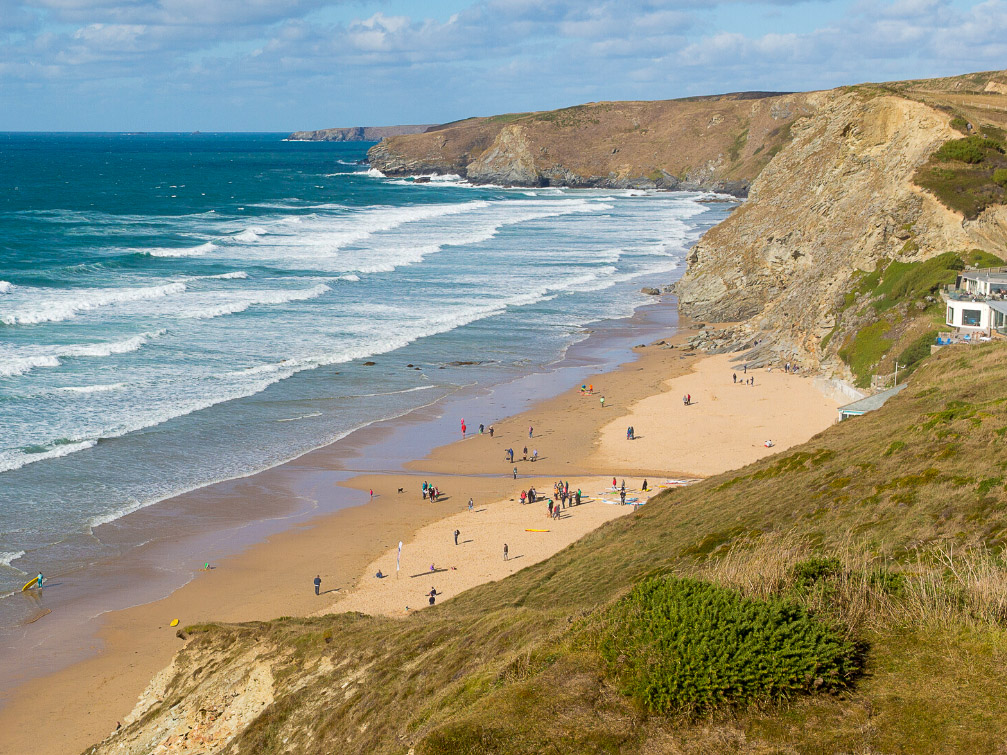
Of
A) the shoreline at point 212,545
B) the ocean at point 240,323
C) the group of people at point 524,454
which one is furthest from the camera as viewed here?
the group of people at point 524,454

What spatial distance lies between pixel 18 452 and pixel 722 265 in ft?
145

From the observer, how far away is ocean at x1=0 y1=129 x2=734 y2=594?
3331 cm

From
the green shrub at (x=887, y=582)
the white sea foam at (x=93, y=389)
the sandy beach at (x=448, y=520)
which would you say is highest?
the green shrub at (x=887, y=582)

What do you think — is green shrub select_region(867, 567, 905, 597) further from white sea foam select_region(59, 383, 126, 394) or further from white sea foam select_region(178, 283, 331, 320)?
white sea foam select_region(178, 283, 331, 320)

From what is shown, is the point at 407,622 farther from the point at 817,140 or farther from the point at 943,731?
the point at 817,140

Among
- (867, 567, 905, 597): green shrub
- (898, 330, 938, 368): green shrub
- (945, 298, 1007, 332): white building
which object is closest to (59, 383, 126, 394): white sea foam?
(898, 330, 938, 368): green shrub

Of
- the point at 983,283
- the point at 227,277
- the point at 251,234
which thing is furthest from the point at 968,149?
the point at 251,234

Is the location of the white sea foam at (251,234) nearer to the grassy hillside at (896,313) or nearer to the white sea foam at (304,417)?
the white sea foam at (304,417)

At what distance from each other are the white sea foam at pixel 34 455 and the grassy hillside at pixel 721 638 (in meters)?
18.4

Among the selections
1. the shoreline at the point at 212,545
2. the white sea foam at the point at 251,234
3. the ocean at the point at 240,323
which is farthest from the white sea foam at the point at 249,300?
the white sea foam at the point at 251,234

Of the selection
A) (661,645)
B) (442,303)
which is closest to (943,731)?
(661,645)

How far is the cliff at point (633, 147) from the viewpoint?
15325 cm

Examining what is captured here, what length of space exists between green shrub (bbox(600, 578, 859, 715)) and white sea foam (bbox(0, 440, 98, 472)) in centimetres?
2867

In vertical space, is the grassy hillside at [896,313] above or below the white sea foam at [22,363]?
above
